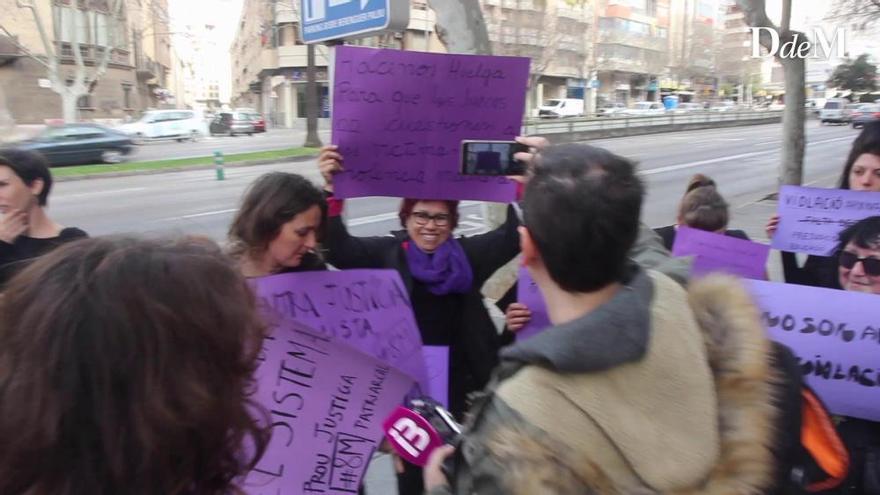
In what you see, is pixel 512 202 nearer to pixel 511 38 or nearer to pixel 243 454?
pixel 243 454

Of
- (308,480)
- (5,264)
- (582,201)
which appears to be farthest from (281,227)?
(582,201)

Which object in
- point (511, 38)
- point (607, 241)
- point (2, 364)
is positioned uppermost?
point (511, 38)

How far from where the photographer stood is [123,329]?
94 cm

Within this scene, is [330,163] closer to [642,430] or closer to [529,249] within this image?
[529,249]

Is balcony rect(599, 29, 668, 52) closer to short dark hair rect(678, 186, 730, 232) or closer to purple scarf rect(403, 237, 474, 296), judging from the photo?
short dark hair rect(678, 186, 730, 232)

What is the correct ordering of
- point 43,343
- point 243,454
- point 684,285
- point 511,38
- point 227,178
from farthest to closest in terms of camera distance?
point 511,38 → point 227,178 → point 684,285 → point 243,454 → point 43,343

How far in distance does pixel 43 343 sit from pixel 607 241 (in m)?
0.90

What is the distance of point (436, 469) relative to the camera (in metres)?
1.39

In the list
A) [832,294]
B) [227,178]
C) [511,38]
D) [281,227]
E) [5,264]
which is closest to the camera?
[832,294]

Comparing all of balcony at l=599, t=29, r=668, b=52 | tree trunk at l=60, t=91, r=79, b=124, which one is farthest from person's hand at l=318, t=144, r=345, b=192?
balcony at l=599, t=29, r=668, b=52

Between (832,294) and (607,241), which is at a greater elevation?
(607,241)

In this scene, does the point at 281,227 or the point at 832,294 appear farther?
the point at 281,227

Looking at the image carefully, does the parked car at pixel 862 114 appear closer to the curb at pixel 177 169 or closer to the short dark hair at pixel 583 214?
the curb at pixel 177 169

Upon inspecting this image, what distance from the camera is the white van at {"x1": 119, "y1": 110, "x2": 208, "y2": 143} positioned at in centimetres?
3158
